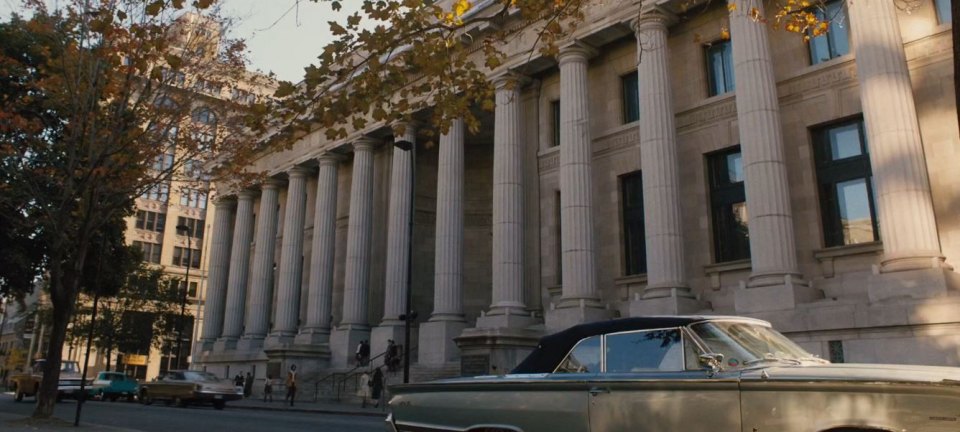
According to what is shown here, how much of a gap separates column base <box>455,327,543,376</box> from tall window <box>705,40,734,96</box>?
10114 mm

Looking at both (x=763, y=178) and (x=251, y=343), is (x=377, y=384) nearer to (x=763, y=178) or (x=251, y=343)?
(x=251, y=343)

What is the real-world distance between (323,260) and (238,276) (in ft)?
32.1

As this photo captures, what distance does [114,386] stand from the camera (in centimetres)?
3559

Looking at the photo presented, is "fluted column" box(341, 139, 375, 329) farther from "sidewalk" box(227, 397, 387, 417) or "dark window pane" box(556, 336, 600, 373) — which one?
"dark window pane" box(556, 336, 600, 373)

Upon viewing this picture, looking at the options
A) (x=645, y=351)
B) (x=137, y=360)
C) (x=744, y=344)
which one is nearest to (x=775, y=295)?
(x=744, y=344)

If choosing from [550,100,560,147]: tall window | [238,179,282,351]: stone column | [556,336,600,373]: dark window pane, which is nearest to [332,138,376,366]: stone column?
[238,179,282,351]: stone column

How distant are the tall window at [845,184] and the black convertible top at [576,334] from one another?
52.8 ft

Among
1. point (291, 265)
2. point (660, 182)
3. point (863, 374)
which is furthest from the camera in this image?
point (291, 265)

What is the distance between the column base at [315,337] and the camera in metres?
34.3

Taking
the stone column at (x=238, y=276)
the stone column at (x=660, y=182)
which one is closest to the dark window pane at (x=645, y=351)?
the stone column at (x=660, y=182)

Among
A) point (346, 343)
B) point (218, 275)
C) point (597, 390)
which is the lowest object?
point (597, 390)

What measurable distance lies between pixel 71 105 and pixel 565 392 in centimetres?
1707

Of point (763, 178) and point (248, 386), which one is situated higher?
point (763, 178)

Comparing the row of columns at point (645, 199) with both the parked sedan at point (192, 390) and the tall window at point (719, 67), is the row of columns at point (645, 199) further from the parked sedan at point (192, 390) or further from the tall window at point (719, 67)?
the parked sedan at point (192, 390)
